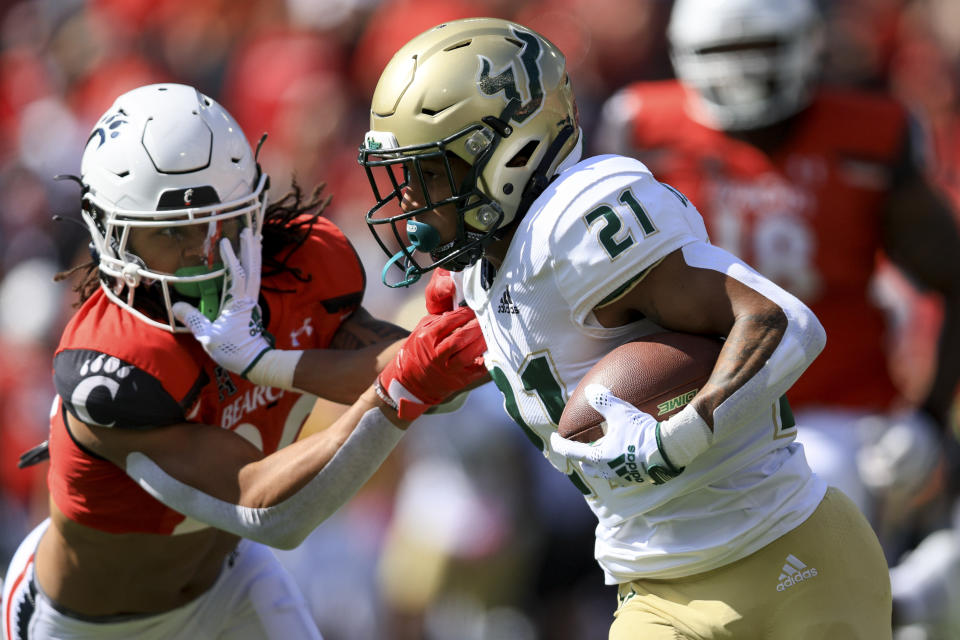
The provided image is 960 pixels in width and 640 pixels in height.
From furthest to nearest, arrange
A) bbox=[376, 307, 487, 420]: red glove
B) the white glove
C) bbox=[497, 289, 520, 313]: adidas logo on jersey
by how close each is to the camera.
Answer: the white glove < bbox=[376, 307, 487, 420]: red glove < bbox=[497, 289, 520, 313]: adidas logo on jersey

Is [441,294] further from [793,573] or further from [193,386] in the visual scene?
[793,573]

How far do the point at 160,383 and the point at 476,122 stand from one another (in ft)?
2.94

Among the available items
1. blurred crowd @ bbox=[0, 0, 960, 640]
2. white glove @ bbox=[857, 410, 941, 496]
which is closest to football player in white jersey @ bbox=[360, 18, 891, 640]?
white glove @ bbox=[857, 410, 941, 496]

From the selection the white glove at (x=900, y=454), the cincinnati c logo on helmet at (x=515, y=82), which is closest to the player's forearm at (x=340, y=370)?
the cincinnati c logo on helmet at (x=515, y=82)

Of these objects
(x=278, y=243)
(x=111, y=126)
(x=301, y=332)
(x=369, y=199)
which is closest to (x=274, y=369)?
(x=301, y=332)

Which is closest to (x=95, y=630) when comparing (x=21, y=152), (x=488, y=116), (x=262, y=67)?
(x=488, y=116)

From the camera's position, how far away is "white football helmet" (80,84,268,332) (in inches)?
116

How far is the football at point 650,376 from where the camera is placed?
2.37 metres

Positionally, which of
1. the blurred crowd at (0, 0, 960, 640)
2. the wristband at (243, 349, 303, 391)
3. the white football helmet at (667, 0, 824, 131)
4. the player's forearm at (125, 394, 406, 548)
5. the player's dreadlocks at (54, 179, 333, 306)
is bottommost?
the blurred crowd at (0, 0, 960, 640)

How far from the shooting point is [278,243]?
10.8 ft

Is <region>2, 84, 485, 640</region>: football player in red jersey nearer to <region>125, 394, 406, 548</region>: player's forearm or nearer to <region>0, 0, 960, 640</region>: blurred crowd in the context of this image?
<region>125, 394, 406, 548</region>: player's forearm

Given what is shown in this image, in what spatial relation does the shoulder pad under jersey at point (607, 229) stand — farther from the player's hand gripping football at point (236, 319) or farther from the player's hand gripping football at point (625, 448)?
the player's hand gripping football at point (236, 319)

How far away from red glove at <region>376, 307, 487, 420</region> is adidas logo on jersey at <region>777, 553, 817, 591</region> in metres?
0.70

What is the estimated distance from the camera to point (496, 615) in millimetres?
5125
